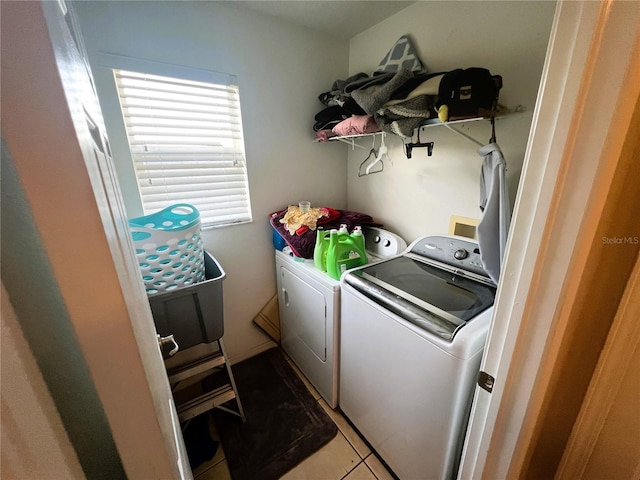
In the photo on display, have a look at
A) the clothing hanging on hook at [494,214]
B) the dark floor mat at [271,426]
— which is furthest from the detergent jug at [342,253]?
the dark floor mat at [271,426]

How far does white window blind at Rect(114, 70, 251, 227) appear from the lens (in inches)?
58.5

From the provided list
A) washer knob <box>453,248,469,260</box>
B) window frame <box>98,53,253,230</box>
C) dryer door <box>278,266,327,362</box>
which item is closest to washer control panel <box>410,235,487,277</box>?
washer knob <box>453,248,469,260</box>

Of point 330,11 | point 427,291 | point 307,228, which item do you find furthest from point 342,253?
point 330,11

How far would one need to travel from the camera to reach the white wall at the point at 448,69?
1233 millimetres

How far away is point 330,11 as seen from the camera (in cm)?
166

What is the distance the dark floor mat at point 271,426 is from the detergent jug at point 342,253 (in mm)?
994

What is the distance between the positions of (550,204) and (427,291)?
2.66 feet

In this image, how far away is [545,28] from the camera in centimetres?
115

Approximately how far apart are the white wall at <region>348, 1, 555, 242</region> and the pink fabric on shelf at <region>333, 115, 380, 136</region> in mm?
347

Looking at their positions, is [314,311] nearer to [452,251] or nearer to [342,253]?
[342,253]

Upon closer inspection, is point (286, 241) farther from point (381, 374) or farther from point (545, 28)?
point (545, 28)

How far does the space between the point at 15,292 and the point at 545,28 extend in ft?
6.16

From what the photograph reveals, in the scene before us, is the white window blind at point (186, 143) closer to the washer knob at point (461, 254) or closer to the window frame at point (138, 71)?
the window frame at point (138, 71)

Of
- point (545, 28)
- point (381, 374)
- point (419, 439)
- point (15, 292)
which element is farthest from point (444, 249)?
point (15, 292)
